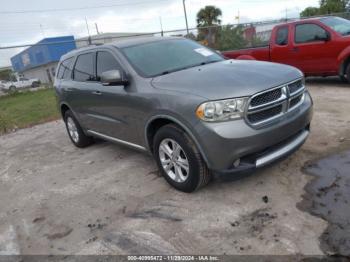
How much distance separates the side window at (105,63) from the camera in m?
4.57

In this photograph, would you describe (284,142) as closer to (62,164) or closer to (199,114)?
(199,114)

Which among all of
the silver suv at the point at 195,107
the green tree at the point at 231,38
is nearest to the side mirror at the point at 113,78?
the silver suv at the point at 195,107

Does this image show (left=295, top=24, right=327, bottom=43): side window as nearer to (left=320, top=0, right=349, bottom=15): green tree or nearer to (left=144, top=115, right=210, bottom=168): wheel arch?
(left=144, top=115, right=210, bottom=168): wheel arch

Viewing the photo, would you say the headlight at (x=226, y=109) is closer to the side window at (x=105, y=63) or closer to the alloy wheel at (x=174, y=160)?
the alloy wheel at (x=174, y=160)

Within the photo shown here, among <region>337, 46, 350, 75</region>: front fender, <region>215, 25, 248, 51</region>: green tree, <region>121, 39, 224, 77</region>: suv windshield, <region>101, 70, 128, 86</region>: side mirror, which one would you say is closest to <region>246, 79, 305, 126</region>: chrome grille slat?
<region>121, 39, 224, 77</region>: suv windshield

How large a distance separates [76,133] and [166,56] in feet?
8.84

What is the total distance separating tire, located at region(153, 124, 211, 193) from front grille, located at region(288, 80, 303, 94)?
128cm

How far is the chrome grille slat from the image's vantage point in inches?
132

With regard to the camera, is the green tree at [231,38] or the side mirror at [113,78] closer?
the side mirror at [113,78]

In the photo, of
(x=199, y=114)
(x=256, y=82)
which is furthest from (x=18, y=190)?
(x=256, y=82)

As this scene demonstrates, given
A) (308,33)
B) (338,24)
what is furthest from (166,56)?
(338,24)

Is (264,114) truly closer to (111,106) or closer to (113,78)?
(113,78)

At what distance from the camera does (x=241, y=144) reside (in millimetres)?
3254

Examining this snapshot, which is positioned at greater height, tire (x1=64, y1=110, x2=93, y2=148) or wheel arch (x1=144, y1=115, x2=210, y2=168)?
wheel arch (x1=144, y1=115, x2=210, y2=168)
